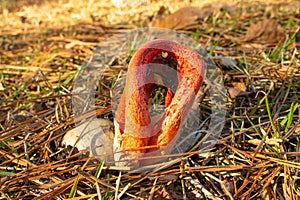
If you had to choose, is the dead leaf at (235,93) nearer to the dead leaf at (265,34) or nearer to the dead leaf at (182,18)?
the dead leaf at (265,34)

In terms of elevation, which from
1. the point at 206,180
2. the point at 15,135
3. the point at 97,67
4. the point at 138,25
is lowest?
the point at 206,180

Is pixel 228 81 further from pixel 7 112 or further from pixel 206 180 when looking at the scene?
pixel 7 112

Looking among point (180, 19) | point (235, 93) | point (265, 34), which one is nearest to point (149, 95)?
point (235, 93)

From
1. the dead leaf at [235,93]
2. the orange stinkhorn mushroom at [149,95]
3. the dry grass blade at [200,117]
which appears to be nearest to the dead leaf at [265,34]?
the dry grass blade at [200,117]

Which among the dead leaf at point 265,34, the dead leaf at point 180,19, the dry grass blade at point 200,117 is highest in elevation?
the dead leaf at point 180,19

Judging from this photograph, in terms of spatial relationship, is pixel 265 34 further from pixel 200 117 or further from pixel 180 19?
pixel 200 117

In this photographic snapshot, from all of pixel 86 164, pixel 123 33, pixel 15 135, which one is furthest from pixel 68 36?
pixel 86 164
